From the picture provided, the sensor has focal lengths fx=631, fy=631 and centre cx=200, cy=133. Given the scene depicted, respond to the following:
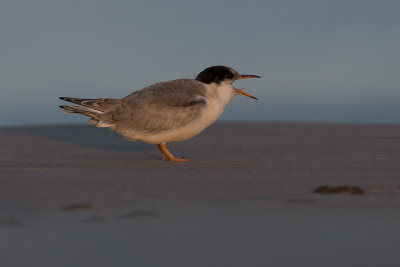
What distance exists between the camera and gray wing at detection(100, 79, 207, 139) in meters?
6.80

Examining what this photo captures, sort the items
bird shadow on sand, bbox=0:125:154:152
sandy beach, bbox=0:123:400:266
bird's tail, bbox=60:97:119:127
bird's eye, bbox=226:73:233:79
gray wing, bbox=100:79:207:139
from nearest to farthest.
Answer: sandy beach, bbox=0:123:400:266
gray wing, bbox=100:79:207:139
bird's tail, bbox=60:97:119:127
bird's eye, bbox=226:73:233:79
bird shadow on sand, bbox=0:125:154:152

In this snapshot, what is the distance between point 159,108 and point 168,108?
100 mm

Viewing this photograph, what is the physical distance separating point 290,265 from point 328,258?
0.23 m

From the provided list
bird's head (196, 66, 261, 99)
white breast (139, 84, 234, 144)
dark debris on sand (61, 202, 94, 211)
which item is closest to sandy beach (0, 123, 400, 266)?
dark debris on sand (61, 202, 94, 211)

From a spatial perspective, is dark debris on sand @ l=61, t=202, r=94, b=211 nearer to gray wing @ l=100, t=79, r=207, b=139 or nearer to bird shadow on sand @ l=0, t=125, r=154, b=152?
gray wing @ l=100, t=79, r=207, b=139

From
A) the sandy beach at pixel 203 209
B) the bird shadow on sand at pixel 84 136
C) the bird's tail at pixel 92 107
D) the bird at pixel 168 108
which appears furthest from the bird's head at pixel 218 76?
the bird shadow on sand at pixel 84 136

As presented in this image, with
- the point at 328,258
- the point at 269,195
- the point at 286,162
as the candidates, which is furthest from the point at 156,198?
the point at 286,162

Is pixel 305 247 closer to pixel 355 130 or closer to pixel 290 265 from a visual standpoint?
pixel 290 265

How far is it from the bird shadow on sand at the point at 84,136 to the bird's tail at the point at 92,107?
178 cm

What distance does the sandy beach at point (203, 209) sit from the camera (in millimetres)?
3148

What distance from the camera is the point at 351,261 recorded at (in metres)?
2.98

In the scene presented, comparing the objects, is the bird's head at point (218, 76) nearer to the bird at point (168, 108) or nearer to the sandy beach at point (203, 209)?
the bird at point (168, 108)

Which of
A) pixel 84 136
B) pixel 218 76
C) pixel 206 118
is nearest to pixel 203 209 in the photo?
pixel 206 118

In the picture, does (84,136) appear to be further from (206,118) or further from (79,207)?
(79,207)
